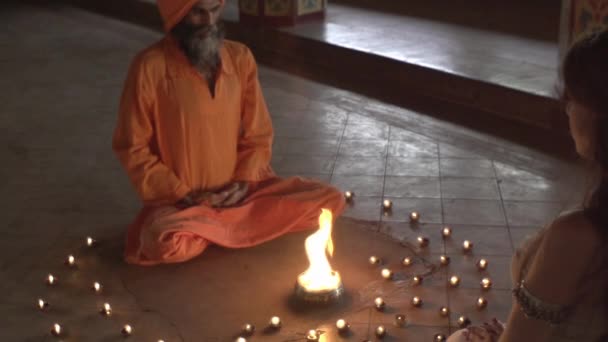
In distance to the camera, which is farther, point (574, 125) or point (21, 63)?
point (21, 63)

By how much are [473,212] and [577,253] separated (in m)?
2.60

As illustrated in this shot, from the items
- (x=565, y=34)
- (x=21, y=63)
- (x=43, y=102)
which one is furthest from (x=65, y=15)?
(x=565, y=34)

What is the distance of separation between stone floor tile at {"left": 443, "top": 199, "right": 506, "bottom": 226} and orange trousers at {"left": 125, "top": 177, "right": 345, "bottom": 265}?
0.63m

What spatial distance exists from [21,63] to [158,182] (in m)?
4.96

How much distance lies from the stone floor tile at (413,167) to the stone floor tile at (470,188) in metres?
0.15

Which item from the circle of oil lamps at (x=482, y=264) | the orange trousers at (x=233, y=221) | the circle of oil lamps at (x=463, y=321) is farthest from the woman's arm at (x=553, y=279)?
the orange trousers at (x=233, y=221)

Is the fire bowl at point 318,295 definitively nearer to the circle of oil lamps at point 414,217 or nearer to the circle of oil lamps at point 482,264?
the circle of oil lamps at point 482,264

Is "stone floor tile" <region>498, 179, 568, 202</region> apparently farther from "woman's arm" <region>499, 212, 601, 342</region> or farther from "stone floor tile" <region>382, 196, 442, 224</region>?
"woman's arm" <region>499, 212, 601, 342</region>

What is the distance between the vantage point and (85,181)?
15.8ft

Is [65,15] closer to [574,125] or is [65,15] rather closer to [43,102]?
[43,102]

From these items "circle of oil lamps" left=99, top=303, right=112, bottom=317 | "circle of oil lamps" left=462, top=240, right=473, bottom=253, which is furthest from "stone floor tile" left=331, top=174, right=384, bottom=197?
"circle of oil lamps" left=99, top=303, right=112, bottom=317

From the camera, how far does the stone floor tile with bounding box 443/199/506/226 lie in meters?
4.12

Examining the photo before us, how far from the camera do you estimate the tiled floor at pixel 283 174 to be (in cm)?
338

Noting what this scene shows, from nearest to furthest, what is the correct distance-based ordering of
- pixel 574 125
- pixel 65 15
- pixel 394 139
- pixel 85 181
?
pixel 574 125 < pixel 85 181 < pixel 394 139 < pixel 65 15
